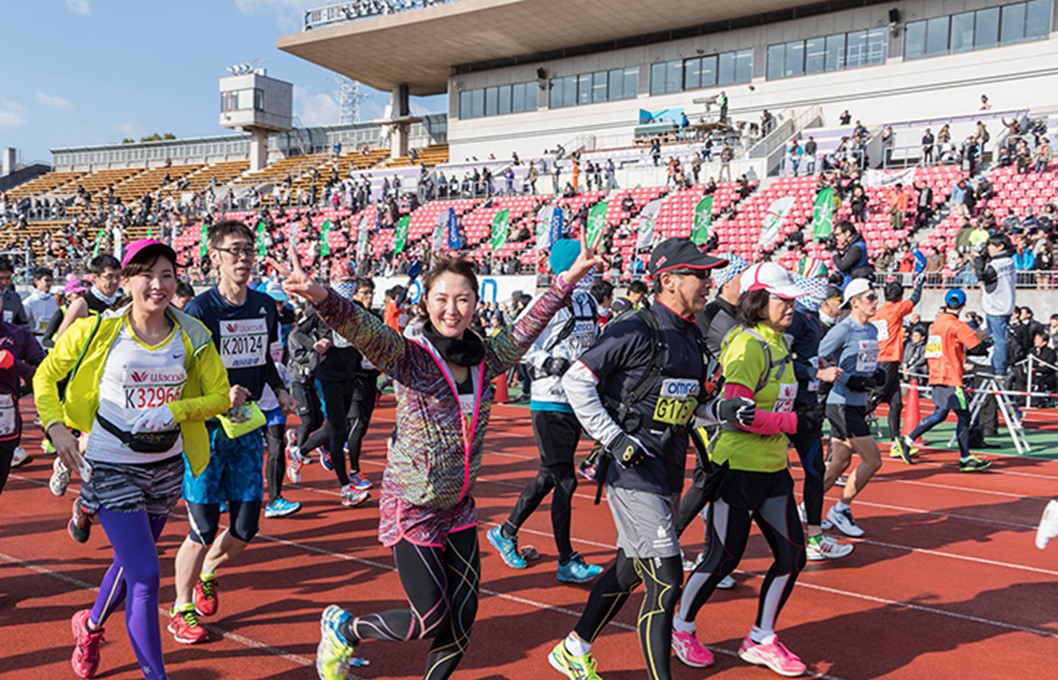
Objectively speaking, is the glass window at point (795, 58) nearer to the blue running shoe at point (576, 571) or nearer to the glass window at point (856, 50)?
the glass window at point (856, 50)

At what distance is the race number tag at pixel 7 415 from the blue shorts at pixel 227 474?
154 cm

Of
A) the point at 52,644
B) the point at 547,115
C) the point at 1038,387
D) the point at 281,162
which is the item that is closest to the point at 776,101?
the point at 547,115

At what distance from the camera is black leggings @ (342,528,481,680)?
11.0ft

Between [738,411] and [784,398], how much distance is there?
0.55 metres

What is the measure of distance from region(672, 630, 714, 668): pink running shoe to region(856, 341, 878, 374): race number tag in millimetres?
3392

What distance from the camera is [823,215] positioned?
2420 cm

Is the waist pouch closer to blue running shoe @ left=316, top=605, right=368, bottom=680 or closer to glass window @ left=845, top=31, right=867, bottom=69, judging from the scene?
blue running shoe @ left=316, top=605, right=368, bottom=680

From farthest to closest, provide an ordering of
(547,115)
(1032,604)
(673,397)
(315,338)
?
(547,115) → (315,338) → (1032,604) → (673,397)

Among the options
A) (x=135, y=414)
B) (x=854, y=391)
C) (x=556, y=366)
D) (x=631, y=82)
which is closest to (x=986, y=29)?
(x=631, y=82)

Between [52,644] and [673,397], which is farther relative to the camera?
[52,644]

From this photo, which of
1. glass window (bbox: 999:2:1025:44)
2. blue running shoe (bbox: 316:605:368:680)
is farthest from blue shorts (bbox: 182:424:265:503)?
glass window (bbox: 999:2:1025:44)

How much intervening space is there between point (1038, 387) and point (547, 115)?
34350mm

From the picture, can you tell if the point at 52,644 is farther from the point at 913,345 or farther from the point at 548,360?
the point at 913,345

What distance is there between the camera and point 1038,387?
15609 millimetres
